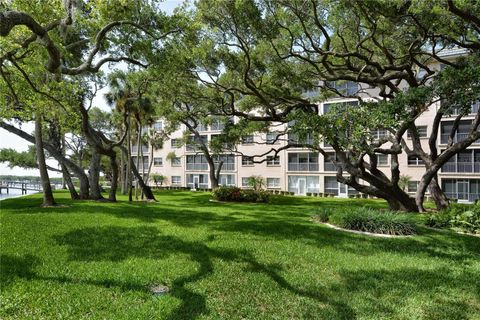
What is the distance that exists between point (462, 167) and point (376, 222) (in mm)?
25410

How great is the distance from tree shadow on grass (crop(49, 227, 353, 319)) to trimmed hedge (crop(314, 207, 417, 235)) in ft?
17.2

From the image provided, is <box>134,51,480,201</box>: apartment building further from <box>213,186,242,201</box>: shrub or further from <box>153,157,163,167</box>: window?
<box>213,186,242,201</box>: shrub

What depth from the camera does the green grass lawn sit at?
5539mm

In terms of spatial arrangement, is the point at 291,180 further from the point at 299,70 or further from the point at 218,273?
the point at 218,273

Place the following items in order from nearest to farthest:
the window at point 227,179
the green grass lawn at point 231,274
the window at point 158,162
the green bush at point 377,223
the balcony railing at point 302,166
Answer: the green grass lawn at point 231,274, the green bush at point 377,223, the balcony railing at point 302,166, the window at point 227,179, the window at point 158,162

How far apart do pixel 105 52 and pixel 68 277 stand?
9.64 metres

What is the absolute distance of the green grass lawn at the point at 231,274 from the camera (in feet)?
18.2

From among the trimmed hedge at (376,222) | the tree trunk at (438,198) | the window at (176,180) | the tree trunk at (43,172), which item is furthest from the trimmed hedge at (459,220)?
the window at (176,180)

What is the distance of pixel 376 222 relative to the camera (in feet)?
38.1

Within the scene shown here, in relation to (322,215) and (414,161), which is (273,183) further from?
(322,215)

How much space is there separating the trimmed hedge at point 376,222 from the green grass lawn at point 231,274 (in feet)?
2.58

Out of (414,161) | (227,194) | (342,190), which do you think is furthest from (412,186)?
(227,194)

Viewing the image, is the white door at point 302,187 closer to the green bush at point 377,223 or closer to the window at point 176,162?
the window at point 176,162

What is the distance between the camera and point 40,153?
17.1m
